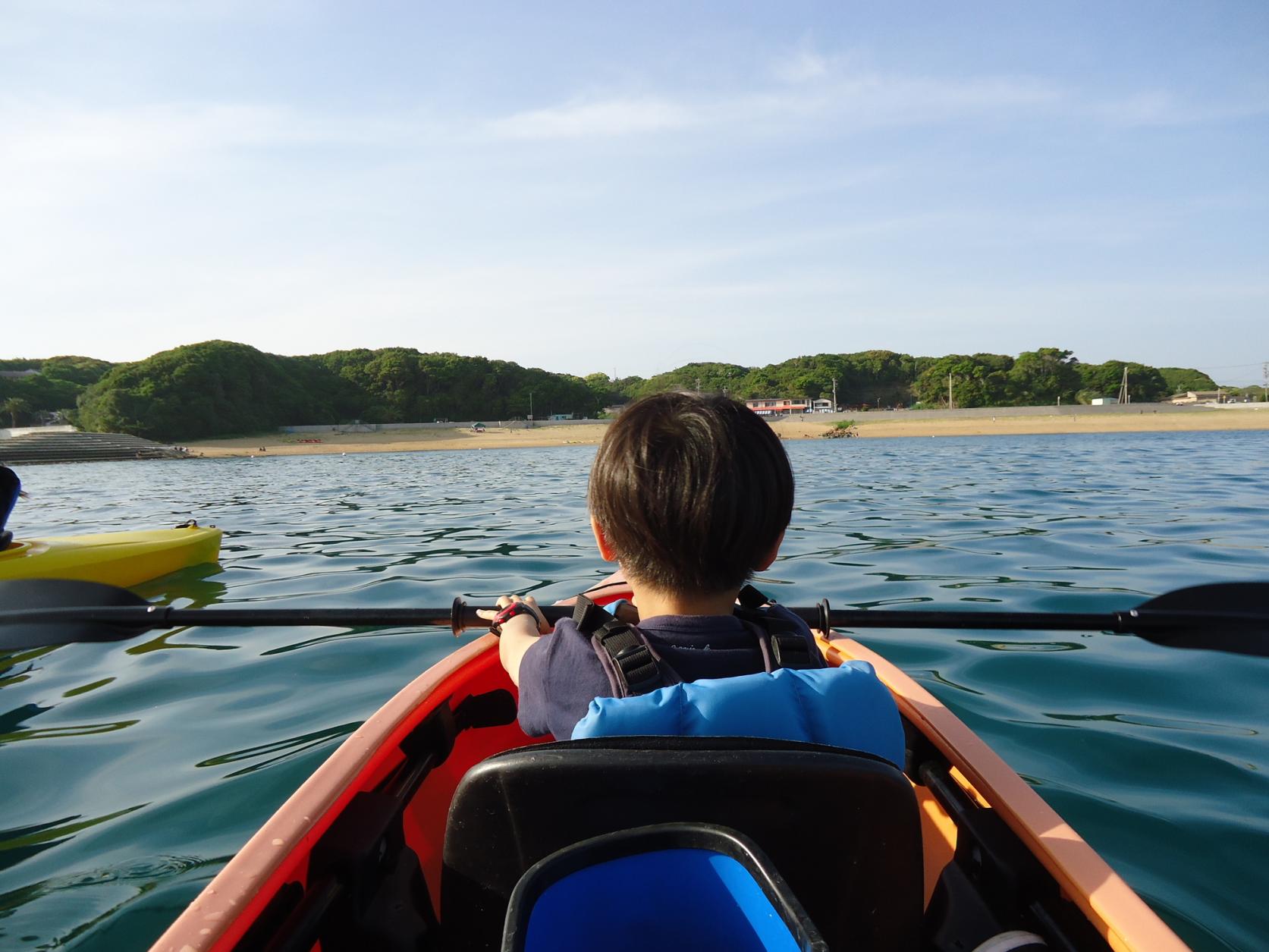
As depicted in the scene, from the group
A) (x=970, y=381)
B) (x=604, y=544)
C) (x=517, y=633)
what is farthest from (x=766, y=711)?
(x=970, y=381)

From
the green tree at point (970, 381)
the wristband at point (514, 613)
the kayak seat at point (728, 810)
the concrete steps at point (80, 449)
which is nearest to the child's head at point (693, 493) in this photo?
the kayak seat at point (728, 810)

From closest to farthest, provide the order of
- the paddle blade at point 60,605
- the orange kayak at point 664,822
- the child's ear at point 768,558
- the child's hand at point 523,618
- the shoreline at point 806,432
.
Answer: the orange kayak at point 664,822
the child's ear at point 768,558
the child's hand at point 523,618
the paddle blade at point 60,605
the shoreline at point 806,432

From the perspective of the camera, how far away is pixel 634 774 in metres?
1.07

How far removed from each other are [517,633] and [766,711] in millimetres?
832

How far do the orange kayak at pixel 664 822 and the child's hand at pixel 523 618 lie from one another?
0.47 meters

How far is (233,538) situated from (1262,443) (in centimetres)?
3227

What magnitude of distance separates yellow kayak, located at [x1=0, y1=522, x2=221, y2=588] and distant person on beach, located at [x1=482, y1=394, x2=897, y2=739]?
473cm

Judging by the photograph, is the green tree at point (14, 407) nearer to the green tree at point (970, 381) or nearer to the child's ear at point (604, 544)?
the child's ear at point (604, 544)

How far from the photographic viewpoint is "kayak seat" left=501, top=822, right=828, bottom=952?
3.23ft

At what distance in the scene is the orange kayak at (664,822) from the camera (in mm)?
1086

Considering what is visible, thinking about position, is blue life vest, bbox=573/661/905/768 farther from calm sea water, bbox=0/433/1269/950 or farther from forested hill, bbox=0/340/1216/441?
forested hill, bbox=0/340/1216/441

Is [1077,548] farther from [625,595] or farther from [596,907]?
[596,907]

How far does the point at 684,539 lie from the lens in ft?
4.71

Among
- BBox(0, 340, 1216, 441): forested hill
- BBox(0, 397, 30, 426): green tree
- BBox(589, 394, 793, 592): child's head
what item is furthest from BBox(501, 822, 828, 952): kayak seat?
BBox(0, 397, 30, 426): green tree
